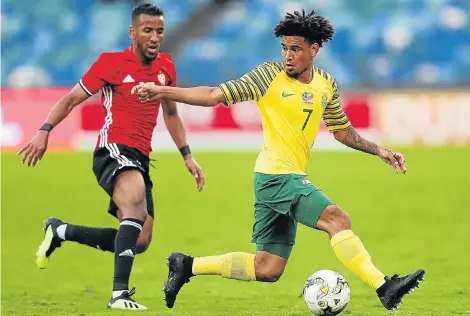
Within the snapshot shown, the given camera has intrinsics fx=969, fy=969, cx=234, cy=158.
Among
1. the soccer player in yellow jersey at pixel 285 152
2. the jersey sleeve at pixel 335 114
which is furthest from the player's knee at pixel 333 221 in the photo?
the jersey sleeve at pixel 335 114

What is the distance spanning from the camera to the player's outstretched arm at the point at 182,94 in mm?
6457

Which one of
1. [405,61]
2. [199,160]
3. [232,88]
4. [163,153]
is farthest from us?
[405,61]

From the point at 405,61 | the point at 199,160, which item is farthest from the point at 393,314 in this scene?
the point at 405,61

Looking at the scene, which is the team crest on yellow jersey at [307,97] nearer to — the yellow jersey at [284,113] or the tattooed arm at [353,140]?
the yellow jersey at [284,113]

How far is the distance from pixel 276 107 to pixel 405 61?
71.9 feet

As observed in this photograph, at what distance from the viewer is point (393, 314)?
7148mm

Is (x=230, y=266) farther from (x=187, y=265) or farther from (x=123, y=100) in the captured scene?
(x=123, y=100)

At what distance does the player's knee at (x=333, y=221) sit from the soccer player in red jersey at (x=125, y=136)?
1767mm

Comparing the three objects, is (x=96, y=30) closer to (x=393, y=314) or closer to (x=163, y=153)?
(x=163, y=153)

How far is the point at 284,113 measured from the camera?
22.7ft

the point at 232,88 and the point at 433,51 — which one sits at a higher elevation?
the point at 433,51

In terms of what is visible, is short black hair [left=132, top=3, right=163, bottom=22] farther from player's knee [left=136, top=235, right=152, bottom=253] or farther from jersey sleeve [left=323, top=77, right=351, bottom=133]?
player's knee [left=136, top=235, right=152, bottom=253]

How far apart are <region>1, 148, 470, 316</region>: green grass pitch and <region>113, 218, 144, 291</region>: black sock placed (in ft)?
1.22

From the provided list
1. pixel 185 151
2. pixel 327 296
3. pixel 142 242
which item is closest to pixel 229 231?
pixel 185 151
